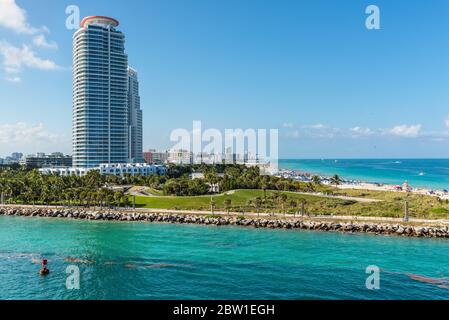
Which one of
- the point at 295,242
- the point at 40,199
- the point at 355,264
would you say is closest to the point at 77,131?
the point at 40,199

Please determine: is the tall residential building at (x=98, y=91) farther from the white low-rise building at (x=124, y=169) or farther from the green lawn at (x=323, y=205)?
the green lawn at (x=323, y=205)

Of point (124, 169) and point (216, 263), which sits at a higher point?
point (124, 169)
